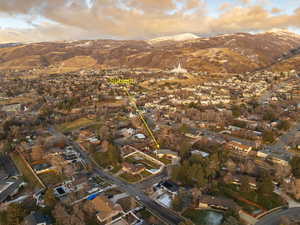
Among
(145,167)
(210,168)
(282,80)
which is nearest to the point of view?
(210,168)

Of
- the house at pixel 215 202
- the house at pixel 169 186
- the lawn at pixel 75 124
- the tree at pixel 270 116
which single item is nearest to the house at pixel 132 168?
the house at pixel 169 186

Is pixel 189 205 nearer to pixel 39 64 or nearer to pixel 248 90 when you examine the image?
pixel 248 90

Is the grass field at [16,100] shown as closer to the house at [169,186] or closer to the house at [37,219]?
the house at [37,219]

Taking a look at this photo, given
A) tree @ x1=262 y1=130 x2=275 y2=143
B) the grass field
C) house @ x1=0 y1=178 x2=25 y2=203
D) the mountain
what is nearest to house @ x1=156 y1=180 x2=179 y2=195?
house @ x1=0 y1=178 x2=25 y2=203

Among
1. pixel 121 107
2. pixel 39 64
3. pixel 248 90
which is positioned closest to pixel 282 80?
pixel 248 90

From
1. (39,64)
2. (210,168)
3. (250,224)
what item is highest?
(39,64)

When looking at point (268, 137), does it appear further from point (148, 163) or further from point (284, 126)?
point (148, 163)

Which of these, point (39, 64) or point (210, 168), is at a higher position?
point (39, 64)

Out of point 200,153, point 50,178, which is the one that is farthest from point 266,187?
point 50,178
